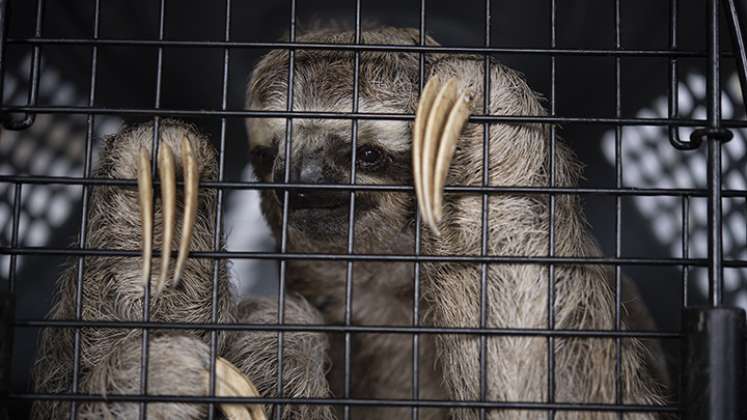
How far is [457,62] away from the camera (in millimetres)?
1751

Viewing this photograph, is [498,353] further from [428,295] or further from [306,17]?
[306,17]

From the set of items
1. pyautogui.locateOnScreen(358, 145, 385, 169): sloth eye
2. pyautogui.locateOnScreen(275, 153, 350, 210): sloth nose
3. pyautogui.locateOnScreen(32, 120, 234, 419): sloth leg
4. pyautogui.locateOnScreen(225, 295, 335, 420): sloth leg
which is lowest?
pyautogui.locateOnScreen(225, 295, 335, 420): sloth leg

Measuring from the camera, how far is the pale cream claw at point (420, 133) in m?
1.40

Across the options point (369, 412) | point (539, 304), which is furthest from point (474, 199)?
point (369, 412)

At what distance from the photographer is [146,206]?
1.44m

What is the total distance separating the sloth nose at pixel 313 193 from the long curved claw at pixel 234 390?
18.6 inches

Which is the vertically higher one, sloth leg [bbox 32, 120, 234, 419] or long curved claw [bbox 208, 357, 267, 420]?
sloth leg [bbox 32, 120, 234, 419]

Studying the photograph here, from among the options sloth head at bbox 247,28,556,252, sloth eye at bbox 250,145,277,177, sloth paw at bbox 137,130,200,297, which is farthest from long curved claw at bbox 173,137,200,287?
sloth eye at bbox 250,145,277,177

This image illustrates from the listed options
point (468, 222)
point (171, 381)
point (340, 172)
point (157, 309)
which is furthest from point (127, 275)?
point (468, 222)

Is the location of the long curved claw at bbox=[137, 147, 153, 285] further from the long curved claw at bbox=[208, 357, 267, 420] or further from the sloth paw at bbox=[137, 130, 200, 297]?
the long curved claw at bbox=[208, 357, 267, 420]

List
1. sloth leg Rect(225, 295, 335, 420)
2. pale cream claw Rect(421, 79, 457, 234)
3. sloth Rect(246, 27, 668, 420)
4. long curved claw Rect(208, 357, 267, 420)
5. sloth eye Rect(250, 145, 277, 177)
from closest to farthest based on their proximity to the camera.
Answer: pale cream claw Rect(421, 79, 457, 234)
long curved claw Rect(208, 357, 267, 420)
sloth Rect(246, 27, 668, 420)
sloth leg Rect(225, 295, 335, 420)
sloth eye Rect(250, 145, 277, 177)

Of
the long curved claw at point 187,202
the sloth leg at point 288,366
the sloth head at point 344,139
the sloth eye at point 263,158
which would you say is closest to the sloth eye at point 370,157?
the sloth head at point 344,139

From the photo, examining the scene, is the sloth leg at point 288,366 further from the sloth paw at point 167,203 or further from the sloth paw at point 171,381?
the sloth paw at point 167,203

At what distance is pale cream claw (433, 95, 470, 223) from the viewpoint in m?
1.42
